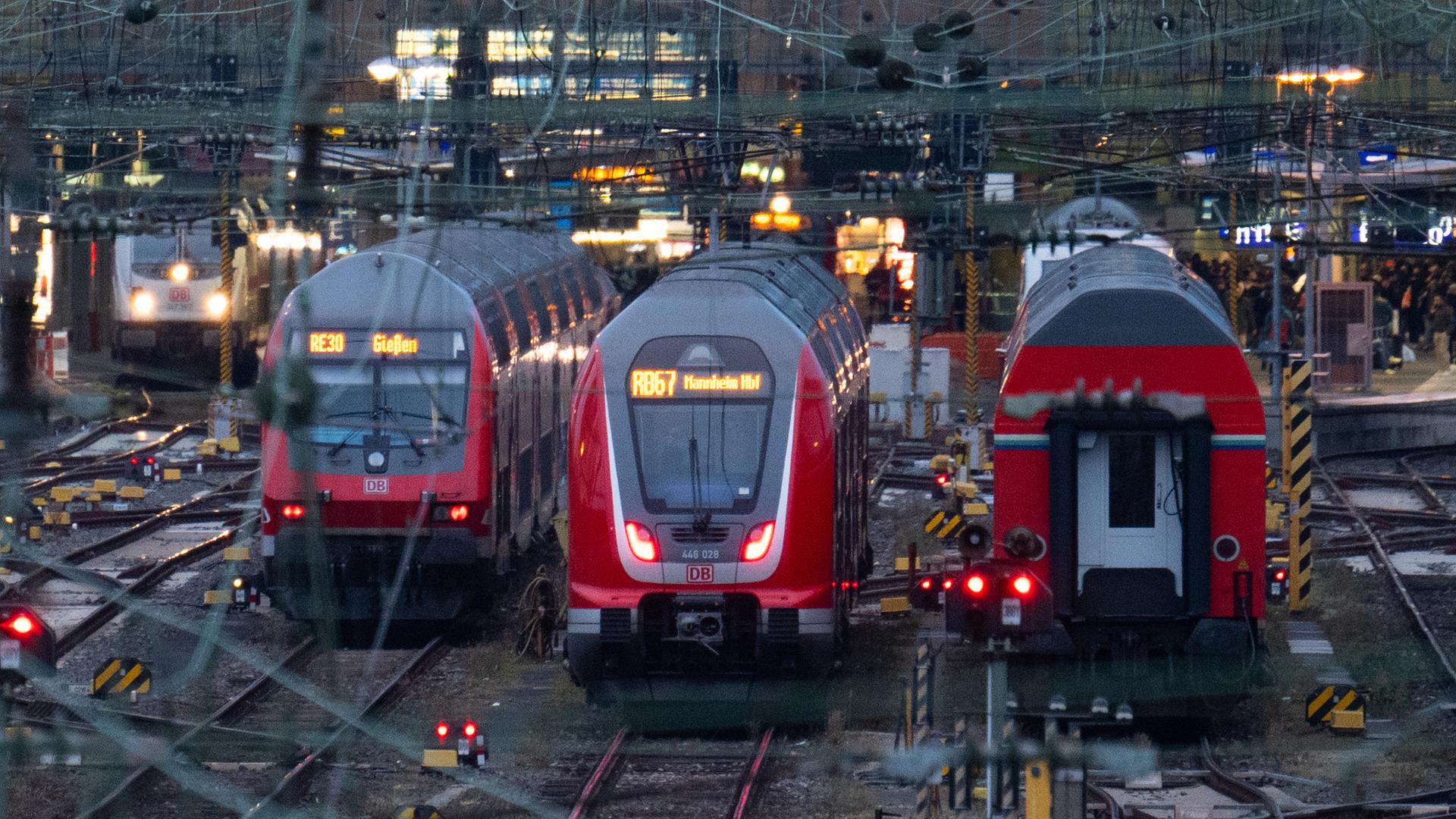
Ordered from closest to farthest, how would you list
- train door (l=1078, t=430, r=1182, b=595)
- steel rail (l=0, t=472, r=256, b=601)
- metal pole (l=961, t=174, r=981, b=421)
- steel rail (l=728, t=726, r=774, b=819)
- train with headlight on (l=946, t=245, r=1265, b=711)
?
1. steel rail (l=728, t=726, r=774, b=819)
2. train with headlight on (l=946, t=245, r=1265, b=711)
3. train door (l=1078, t=430, r=1182, b=595)
4. steel rail (l=0, t=472, r=256, b=601)
5. metal pole (l=961, t=174, r=981, b=421)

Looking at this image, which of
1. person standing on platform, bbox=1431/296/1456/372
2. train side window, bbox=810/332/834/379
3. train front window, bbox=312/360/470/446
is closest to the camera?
train side window, bbox=810/332/834/379

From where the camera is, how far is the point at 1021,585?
8172 millimetres

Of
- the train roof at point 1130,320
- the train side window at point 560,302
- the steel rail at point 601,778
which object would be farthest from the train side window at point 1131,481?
the train side window at point 560,302

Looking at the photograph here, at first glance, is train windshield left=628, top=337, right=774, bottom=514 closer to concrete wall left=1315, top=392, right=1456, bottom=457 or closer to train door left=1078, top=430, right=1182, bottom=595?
train door left=1078, top=430, right=1182, bottom=595

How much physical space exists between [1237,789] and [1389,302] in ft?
67.5

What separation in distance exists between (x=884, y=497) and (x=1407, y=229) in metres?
11.2

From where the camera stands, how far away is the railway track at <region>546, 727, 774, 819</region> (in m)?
10.4

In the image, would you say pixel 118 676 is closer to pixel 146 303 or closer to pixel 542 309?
pixel 542 309

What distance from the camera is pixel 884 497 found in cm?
2094

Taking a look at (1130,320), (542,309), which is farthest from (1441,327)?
(1130,320)

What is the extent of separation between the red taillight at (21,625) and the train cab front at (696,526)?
11.4 feet

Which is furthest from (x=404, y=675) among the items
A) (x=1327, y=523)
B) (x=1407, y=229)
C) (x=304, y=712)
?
(x=1407, y=229)

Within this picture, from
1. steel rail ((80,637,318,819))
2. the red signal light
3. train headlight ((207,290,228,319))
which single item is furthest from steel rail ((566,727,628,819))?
train headlight ((207,290,228,319))

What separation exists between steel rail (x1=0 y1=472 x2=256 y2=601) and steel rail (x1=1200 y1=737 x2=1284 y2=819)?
7.89 metres
